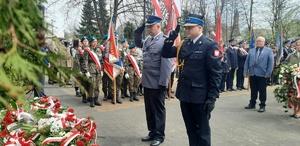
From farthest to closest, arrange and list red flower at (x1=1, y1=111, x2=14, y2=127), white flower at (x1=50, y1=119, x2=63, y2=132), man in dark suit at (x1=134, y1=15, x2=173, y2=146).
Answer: man in dark suit at (x1=134, y1=15, x2=173, y2=146)
red flower at (x1=1, y1=111, x2=14, y2=127)
white flower at (x1=50, y1=119, x2=63, y2=132)

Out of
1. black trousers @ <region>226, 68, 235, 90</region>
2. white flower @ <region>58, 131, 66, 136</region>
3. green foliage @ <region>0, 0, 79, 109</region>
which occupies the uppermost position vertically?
green foliage @ <region>0, 0, 79, 109</region>

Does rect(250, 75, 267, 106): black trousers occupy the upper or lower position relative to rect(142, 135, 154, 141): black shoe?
upper

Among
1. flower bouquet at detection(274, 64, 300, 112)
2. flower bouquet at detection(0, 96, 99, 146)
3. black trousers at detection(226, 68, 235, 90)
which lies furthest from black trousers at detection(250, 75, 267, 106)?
flower bouquet at detection(0, 96, 99, 146)

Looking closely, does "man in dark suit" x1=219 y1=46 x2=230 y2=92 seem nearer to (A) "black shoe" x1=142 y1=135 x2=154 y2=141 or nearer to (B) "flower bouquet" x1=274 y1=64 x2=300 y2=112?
(B) "flower bouquet" x1=274 y1=64 x2=300 y2=112

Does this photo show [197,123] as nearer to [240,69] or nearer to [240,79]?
[240,79]

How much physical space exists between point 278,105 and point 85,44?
5576 millimetres

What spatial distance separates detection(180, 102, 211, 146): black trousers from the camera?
371cm

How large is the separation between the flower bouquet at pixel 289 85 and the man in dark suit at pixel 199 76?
355 centimetres

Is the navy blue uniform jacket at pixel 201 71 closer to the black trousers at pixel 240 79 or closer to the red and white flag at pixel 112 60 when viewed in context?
the red and white flag at pixel 112 60

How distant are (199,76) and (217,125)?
99.8 inches

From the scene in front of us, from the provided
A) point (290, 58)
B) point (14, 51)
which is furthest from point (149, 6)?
point (14, 51)

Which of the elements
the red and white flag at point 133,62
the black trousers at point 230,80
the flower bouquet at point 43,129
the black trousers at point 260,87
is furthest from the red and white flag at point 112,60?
the flower bouquet at point 43,129

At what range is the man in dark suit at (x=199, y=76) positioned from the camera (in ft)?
11.8

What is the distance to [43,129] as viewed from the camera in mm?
2521
